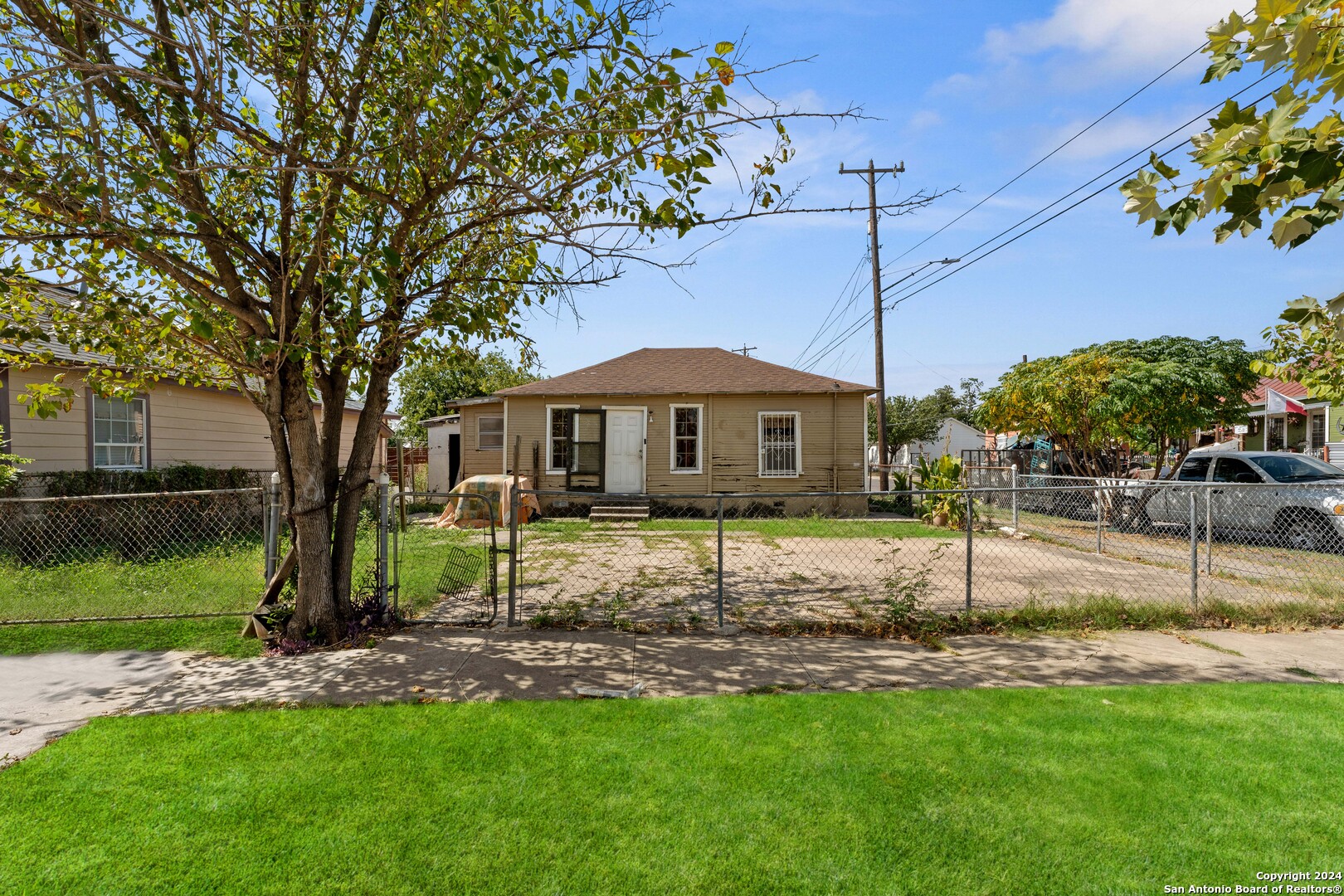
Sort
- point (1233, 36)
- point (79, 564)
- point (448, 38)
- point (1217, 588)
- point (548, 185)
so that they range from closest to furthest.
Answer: point (1233, 36) → point (448, 38) → point (548, 185) → point (1217, 588) → point (79, 564)

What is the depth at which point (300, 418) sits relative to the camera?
560 cm

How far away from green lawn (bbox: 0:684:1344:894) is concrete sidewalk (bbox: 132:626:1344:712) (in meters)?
0.40


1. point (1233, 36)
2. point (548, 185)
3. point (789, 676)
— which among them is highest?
point (548, 185)

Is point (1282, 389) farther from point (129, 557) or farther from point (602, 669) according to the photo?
point (129, 557)

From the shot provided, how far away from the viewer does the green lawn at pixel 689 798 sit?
2.59m

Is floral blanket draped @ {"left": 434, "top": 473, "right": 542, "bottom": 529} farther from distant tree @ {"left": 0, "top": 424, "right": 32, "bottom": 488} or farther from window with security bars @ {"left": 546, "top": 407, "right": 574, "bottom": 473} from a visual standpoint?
distant tree @ {"left": 0, "top": 424, "right": 32, "bottom": 488}

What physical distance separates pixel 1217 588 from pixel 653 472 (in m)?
11.4

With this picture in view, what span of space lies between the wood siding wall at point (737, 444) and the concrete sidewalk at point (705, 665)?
10.7 meters

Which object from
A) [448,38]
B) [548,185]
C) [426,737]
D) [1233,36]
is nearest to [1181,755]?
[1233,36]

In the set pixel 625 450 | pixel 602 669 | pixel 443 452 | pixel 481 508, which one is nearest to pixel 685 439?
pixel 625 450

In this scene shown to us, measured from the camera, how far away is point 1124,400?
13.0 meters

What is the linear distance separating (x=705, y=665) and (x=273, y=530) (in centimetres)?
426

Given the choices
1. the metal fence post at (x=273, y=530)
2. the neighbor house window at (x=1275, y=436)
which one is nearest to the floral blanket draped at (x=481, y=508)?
the metal fence post at (x=273, y=530)

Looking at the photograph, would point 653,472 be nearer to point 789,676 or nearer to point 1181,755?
point 789,676
